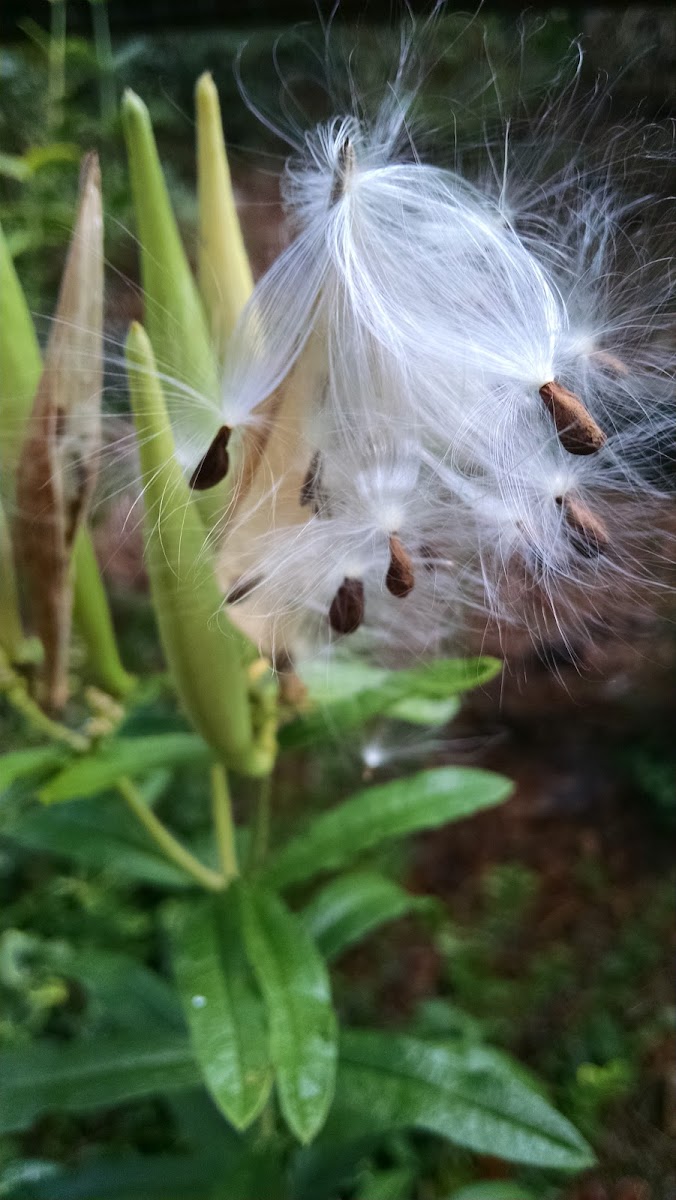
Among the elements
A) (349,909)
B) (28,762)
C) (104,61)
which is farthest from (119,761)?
(104,61)

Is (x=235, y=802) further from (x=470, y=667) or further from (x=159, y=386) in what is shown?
(x=159, y=386)

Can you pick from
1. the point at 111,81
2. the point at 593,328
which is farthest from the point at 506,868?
the point at 111,81

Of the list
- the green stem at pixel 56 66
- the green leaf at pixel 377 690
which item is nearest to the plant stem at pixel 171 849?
the green leaf at pixel 377 690

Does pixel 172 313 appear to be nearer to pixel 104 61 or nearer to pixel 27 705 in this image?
pixel 27 705

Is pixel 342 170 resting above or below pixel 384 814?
above

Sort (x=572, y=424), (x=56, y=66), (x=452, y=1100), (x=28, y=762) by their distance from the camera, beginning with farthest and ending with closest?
(x=56, y=66), (x=452, y=1100), (x=28, y=762), (x=572, y=424)
